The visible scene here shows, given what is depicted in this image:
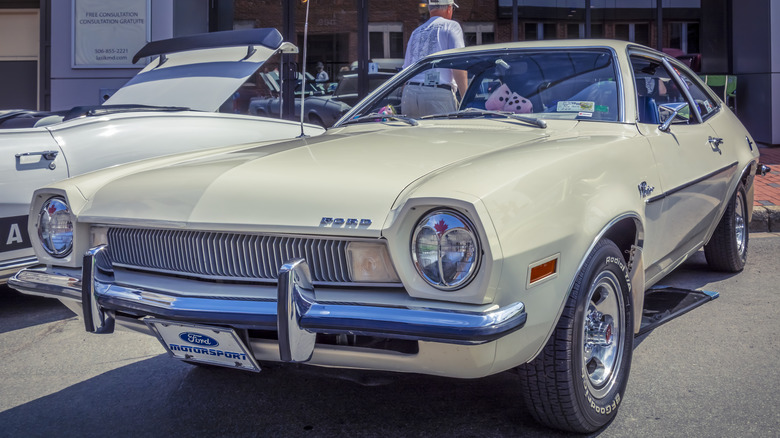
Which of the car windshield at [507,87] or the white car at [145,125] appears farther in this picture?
the white car at [145,125]

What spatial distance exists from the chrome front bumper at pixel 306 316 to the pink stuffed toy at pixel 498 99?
1.70 metres

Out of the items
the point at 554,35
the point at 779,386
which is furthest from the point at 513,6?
the point at 779,386

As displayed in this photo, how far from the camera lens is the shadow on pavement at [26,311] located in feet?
14.2

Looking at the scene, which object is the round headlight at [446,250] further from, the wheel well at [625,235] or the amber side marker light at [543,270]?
the wheel well at [625,235]

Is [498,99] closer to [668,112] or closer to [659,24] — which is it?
[668,112]

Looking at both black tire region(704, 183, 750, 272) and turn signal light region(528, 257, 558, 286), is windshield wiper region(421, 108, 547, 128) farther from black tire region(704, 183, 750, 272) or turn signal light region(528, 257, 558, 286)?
black tire region(704, 183, 750, 272)

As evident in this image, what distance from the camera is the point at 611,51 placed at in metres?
3.69

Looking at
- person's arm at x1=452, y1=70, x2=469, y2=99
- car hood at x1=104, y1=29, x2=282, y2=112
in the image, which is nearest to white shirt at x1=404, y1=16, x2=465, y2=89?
car hood at x1=104, y1=29, x2=282, y2=112

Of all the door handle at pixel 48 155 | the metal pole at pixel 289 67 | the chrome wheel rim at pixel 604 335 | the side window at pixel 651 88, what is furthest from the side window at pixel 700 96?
the metal pole at pixel 289 67

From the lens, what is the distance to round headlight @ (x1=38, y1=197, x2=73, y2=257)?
117 inches

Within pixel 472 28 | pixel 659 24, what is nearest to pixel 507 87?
pixel 472 28

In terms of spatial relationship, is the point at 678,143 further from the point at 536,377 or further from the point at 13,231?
the point at 13,231

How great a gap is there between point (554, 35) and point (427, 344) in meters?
10.1

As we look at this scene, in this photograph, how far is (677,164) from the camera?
355 centimetres
